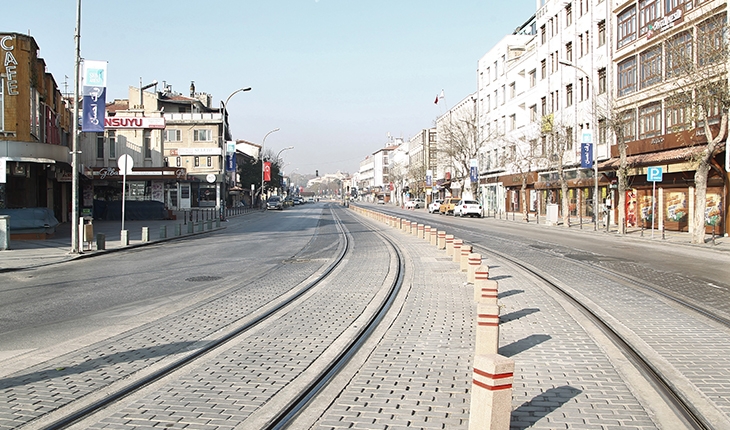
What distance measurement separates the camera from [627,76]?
3734cm

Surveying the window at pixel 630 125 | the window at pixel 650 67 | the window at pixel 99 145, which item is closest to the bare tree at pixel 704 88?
the window at pixel 650 67

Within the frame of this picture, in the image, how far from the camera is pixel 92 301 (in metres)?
11.1

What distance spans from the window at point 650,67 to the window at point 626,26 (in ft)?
7.52

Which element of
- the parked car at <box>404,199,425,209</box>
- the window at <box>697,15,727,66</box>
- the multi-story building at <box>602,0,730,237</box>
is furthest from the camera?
the parked car at <box>404,199,425,209</box>

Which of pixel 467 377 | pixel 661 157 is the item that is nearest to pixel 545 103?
pixel 661 157

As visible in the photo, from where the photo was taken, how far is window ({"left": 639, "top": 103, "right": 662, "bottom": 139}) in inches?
1315

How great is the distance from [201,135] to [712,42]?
2314 inches

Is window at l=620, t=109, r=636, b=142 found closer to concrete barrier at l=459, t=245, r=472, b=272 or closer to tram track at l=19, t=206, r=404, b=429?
concrete barrier at l=459, t=245, r=472, b=272

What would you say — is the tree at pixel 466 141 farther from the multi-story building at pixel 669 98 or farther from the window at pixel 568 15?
the multi-story building at pixel 669 98

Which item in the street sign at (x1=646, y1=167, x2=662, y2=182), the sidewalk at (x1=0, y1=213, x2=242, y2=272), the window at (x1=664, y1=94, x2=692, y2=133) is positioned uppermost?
the window at (x1=664, y1=94, x2=692, y2=133)

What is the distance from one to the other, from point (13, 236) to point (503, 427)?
2569cm

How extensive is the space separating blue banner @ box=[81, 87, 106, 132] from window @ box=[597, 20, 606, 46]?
3424cm

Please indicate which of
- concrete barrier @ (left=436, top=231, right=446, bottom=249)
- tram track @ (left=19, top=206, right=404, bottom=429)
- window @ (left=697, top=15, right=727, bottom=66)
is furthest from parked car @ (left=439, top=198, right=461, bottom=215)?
tram track @ (left=19, top=206, right=404, bottom=429)

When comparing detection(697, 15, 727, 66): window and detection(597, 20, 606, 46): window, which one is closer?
detection(697, 15, 727, 66): window
